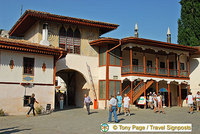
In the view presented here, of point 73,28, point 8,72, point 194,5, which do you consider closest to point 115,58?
point 73,28

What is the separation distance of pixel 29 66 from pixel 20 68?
2.28 feet

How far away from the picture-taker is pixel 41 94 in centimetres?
1623

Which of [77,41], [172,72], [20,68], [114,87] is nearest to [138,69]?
[114,87]

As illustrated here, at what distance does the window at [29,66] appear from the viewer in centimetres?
1591

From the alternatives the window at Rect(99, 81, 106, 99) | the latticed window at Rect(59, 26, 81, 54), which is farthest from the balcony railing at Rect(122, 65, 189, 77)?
the latticed window at Rect(59, 26, 81, 54)

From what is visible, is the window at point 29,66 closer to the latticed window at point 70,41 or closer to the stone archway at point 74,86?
the latticed window at point 70,41

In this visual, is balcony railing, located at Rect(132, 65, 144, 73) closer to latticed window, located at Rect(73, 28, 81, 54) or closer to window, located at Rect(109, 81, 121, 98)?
window, located at Rect(109, 81, 121, 98)

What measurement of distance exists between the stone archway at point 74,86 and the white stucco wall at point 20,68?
5.91m

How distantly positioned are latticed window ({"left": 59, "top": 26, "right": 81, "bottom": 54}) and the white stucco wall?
3.68 meters

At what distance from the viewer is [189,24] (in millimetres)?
35094

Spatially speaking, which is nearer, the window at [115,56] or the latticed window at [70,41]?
the latticed window at [70,41]

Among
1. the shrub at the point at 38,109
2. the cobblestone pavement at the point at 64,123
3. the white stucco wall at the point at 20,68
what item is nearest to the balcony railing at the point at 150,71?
the white stucco wall at the point at 20,68

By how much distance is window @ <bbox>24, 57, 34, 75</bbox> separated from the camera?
15.9 meters

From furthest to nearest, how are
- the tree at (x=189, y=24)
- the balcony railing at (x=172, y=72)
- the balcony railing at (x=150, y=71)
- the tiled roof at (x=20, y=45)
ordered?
1. the tree at (x=189, y=24)
2. the balcony railing at (x=172, y=72)
3. the balcony railing at (x=150, y=71)
4. the tiled roof at (x=20, y=45)
